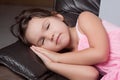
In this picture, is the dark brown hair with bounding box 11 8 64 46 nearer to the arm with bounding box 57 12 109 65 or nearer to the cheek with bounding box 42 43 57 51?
the cheek with bounding box 42 43 57 51

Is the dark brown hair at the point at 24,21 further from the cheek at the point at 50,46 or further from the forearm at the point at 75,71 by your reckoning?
the forearm at the point at 75,71

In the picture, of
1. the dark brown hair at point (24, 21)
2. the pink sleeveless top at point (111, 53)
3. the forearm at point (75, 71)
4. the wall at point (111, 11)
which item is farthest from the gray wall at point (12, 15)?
the forearm at point (75, 71)

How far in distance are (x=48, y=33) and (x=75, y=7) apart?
19.0 inches

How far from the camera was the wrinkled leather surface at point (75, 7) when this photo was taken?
1730mm

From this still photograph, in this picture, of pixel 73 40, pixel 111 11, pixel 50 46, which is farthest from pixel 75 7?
pixel 50 46

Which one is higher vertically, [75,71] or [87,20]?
[87,20]

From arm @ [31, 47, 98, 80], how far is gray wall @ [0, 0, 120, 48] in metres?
0.54

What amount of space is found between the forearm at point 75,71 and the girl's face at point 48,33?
4.4 inches

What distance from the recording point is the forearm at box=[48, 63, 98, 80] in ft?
4.06

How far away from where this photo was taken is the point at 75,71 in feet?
4.12

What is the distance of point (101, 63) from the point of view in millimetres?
1311

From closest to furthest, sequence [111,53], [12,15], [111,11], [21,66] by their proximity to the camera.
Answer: [21,66] < [111,53] < [111,11] < [12,15]

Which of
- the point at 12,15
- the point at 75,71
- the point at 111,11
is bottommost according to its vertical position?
the point at 12,15

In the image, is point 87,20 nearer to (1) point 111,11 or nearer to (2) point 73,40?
(2) point 73,40
